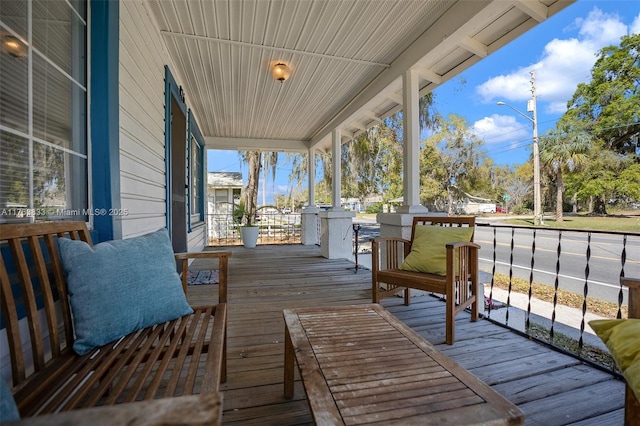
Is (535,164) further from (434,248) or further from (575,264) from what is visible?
(434,248)

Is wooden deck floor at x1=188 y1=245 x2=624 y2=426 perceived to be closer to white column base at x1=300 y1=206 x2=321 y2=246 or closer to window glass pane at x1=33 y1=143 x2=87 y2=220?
window glass pane at x1=33 y1=143 x2=87 y2=220

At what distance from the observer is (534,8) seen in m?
2.00

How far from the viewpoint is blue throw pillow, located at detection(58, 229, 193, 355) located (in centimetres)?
104

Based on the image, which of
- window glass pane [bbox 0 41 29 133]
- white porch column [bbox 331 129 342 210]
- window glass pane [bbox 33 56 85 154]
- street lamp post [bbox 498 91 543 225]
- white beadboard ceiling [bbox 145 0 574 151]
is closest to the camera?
window glass pane [bbox 0 41 29 133]

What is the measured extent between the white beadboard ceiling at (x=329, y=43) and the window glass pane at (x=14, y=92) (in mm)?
1618

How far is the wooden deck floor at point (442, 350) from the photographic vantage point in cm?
129

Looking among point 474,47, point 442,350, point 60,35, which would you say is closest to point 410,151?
point 474,47

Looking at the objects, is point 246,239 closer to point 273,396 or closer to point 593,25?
point 273,396

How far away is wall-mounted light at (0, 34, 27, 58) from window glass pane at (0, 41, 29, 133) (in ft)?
0.04

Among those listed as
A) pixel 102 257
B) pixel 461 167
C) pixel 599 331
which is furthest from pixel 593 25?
pixel 102 257

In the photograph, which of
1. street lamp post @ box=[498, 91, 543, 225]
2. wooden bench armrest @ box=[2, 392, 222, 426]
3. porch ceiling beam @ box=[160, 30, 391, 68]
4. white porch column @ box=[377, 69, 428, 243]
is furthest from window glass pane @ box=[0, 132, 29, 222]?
street lamp post @ box=[498, 91, 543, 225]

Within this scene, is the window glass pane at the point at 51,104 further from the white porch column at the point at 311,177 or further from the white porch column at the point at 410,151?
the white porch column at the point at 311,177

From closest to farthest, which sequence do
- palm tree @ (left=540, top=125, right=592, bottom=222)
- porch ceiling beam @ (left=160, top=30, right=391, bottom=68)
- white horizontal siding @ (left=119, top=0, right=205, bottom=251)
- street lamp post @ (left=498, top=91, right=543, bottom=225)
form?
1. white horizontal siding @ (left=119, top=0, right=205, bottom=251)
2. porch ceiling beam @ (left=160, top=30, right=391, bottom=68)
3. street lamp post @ (left=498, top=91, right=543, bottom=225)
4. palm tree @ (left=540, top=125, right=592, bottom=222)

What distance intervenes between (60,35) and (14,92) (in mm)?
496
